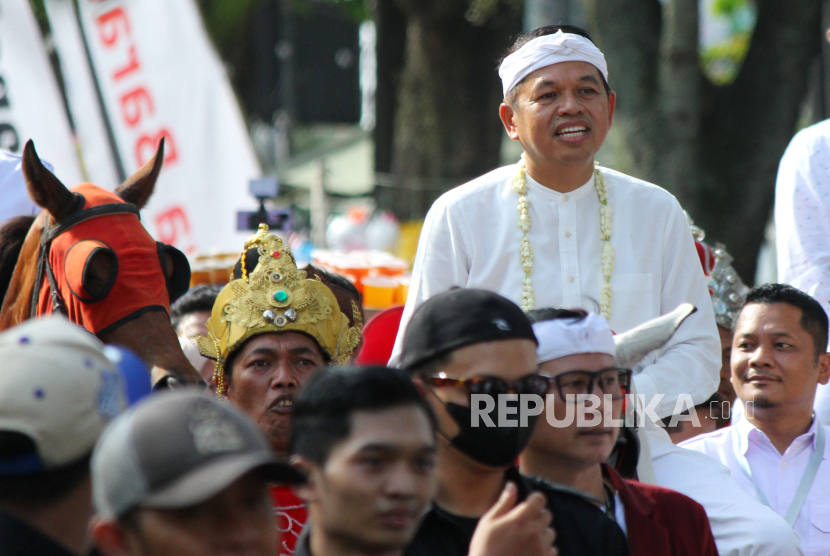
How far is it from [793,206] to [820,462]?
3.92 feet

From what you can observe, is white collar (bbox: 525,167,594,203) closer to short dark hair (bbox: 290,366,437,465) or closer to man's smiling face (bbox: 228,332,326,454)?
man's smiling face (bbox: 228,332,326,454)

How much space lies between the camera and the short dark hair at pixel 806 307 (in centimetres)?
462

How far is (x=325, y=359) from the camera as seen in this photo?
3875mm

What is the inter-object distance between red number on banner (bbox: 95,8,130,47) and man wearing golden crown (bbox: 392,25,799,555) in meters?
4.08

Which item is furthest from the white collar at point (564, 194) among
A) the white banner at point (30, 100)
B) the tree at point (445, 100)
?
the tree at point (445, 100)

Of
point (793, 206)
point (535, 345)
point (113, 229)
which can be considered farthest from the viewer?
point (793, 206)

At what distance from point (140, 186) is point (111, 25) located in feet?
10.5

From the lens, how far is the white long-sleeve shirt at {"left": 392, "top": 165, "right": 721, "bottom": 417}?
3.78 m

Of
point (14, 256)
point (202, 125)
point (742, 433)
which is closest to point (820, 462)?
point (742, 433)

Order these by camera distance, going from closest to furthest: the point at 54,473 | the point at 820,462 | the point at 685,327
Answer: the point at 54,473
the point at 685,327
the point at 820,462

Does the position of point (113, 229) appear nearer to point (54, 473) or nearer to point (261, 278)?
point (261, 278)

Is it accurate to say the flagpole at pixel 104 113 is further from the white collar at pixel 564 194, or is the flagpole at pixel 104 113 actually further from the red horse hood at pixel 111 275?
the white collar at pixel 564 194

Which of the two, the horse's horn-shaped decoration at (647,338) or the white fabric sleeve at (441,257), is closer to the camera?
the horse's horn-shaped decoration at (647,338)

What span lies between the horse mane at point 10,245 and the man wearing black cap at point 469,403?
6.57 ft
